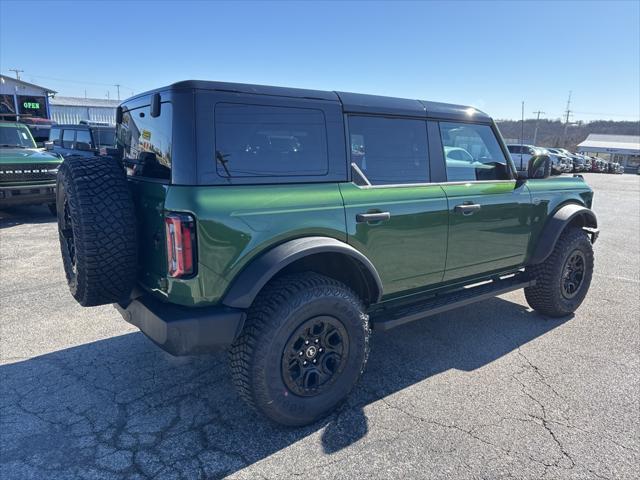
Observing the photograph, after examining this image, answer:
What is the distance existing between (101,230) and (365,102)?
75.2 inches

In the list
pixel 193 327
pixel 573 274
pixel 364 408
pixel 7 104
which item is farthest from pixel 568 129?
pixel 193 327

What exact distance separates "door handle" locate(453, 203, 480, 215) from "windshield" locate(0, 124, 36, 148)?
9.44 m

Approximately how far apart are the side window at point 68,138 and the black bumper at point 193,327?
35.0ft

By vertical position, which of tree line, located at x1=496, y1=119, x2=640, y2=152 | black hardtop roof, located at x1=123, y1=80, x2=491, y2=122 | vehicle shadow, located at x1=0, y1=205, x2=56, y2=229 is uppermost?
tree line, located at x1=496, y1=119, x2=640, y2=152

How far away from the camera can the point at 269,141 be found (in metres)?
2.63

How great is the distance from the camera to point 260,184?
254cm

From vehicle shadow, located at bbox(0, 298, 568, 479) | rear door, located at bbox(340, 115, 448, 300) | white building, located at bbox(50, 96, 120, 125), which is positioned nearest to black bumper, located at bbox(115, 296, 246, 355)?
vehicle shadow, located at bbox(0, 298, 568, 479)

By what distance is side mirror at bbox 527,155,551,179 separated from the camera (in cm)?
405

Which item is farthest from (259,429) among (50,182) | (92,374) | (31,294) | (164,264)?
(50,182)

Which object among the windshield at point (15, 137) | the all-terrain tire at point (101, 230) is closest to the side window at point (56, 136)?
the windshield at point (15, 137)

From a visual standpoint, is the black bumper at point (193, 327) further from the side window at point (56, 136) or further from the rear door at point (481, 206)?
the side window at point (56, 136)

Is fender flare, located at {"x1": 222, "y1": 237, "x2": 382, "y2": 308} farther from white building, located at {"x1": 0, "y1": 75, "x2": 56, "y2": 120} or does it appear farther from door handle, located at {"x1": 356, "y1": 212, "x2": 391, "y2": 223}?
white building, located at {"x1": 0, "y1": 75, "x2": 56, "y2": 120}

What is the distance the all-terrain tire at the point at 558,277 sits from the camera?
14.2 feet

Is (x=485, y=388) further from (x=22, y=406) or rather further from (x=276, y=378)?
(x=22, y=406)
